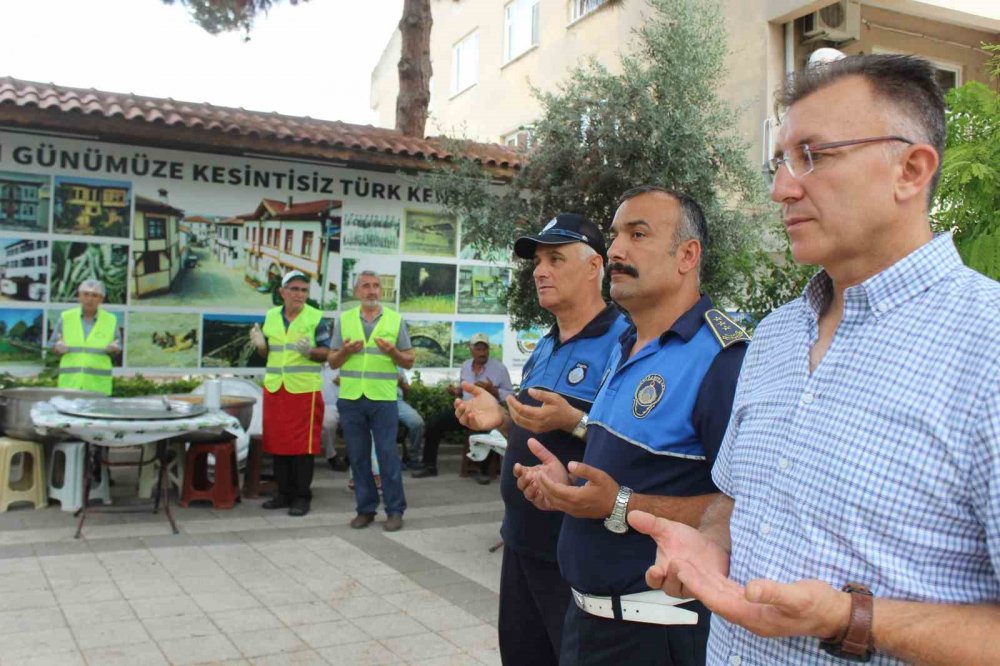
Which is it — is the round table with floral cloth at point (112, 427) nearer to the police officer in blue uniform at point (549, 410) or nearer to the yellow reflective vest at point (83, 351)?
the yellow reflective vest at point (83, 351)

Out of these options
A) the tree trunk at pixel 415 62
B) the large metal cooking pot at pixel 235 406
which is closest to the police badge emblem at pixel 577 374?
the large metal cooking pot at pixel 235 406

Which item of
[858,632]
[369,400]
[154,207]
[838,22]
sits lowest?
[369,400]

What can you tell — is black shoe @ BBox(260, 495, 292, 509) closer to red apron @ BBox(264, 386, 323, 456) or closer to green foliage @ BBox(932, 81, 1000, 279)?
red apron @ BBox(264, 386, 323, 456)

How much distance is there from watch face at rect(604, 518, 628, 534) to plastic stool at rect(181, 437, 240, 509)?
625cm

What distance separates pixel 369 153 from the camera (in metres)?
9.88

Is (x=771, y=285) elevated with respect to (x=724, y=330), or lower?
elevated

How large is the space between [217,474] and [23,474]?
1693 millimetres

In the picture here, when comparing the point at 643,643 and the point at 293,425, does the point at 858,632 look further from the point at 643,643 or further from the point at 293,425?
the point at 293,425

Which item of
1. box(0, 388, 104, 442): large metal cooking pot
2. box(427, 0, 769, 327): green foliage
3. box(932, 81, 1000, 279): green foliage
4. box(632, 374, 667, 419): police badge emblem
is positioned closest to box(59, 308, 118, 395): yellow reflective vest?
box(0, 388, 104, 442): large metal cooking pot

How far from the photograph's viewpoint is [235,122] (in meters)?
9.30

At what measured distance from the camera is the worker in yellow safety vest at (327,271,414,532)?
7156mm

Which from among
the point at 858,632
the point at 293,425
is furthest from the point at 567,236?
the point at 293,425

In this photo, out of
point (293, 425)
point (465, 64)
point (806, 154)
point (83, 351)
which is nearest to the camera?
point (806, 154)

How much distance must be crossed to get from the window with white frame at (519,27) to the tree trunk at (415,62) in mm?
5902
